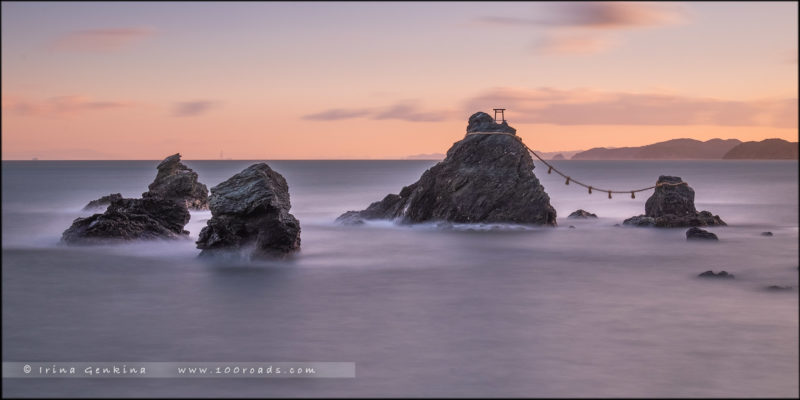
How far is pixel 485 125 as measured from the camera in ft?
85.9

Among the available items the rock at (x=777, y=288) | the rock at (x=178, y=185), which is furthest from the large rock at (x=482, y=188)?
the rock at (x=777, y=288)

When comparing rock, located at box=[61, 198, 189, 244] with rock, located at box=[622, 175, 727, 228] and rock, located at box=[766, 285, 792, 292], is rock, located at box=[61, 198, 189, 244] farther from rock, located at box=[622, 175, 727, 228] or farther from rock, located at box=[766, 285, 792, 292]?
rock, located at box=[622, 175, 727, 228]

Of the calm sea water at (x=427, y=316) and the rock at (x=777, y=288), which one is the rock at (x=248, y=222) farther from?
the rock at (x=777, y=288)

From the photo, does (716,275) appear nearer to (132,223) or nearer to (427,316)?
(427,316)

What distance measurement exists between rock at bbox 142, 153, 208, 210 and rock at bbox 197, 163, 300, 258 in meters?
11.2

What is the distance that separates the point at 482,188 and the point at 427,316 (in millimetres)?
12565

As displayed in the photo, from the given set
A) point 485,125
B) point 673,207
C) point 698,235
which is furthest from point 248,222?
point 673,207

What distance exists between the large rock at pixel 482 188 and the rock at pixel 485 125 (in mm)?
246

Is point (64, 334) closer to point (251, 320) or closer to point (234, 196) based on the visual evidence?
point (251, 320)

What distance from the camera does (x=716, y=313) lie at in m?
12.5

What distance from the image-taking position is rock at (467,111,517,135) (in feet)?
85.3

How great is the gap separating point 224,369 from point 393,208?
1788cm

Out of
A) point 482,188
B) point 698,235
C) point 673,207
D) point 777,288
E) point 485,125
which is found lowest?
point 777,288

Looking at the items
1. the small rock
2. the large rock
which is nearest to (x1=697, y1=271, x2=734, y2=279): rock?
the small rock
